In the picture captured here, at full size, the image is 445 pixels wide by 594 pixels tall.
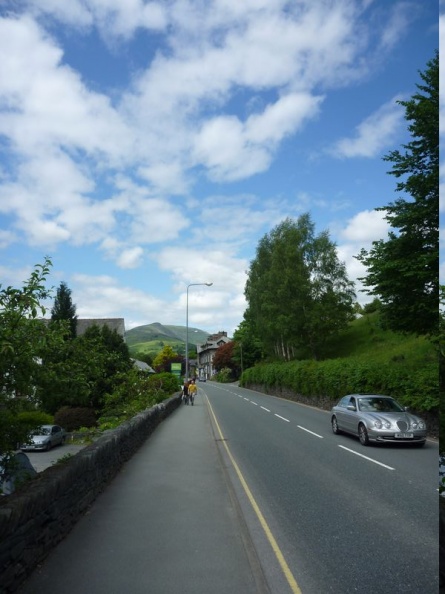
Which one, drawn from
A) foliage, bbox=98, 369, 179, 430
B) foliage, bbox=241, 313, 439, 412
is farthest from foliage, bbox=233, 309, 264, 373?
foliage, bbox=98, 369, 179, 430

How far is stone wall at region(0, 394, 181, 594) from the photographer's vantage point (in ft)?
13.4

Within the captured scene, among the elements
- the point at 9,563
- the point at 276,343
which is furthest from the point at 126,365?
the point at 276,343

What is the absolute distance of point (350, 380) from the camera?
24641mm

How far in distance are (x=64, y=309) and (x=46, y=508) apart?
2.05 m

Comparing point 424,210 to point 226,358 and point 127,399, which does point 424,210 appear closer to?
point 127,399

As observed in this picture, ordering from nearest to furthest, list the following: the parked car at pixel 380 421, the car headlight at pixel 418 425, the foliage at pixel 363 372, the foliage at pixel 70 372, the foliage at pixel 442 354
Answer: the foliage at pixel 442 354
the foliage at pixel 70 372
the foliage at pixel 363 372
the car headlight at pixel 418 425
the parked car at pixel 380 421

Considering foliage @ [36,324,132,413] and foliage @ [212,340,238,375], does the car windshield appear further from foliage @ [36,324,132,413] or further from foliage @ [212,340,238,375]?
foliage @ [212,340,238,375]

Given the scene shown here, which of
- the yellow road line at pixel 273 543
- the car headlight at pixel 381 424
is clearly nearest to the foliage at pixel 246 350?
the car headlight at pixel 381 424

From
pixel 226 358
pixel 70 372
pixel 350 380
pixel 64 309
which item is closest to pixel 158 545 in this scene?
pixel 70 372

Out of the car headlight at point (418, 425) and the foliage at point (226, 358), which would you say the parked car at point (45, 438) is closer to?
the car headlight at point (418, 425)

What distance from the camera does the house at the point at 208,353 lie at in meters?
141

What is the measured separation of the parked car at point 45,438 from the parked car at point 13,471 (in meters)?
0.13

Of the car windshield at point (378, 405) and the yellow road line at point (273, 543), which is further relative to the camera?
the car windshield at point (378, 405)

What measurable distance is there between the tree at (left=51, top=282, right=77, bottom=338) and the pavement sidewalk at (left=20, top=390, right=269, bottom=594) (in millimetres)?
2327
